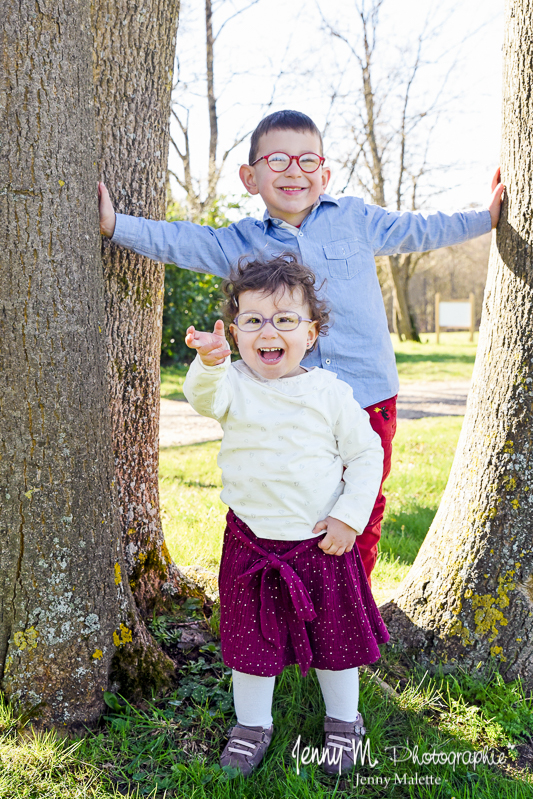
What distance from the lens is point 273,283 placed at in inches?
74.7

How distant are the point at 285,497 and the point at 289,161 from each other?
3.95ft

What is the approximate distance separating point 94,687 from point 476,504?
1.51 metres

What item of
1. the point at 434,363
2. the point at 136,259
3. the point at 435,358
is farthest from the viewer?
the point at 435,358

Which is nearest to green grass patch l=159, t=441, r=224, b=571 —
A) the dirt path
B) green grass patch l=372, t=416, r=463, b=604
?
the dirt path

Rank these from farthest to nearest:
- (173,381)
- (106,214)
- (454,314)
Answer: (454,314) < (173,381) < (106,214)

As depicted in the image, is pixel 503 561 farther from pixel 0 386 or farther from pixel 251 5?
pixel 251 5

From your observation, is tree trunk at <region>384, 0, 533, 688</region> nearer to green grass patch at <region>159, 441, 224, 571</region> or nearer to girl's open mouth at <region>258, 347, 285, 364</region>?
girl's open mouth at <region>258, 347, 285, 364</region>

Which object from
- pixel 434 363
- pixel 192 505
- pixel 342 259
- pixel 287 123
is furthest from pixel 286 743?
pixel 434 363

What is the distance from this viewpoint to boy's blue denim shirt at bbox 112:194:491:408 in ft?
7.55

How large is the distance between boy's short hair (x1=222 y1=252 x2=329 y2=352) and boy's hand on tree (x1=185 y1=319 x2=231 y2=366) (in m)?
0.23

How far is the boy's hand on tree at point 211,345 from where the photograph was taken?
68.4 inches

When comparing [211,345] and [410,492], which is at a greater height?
[211,345]

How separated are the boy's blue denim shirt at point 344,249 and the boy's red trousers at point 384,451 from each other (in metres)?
0.06

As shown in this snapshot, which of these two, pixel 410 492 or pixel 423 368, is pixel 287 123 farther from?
pixel 423 368
